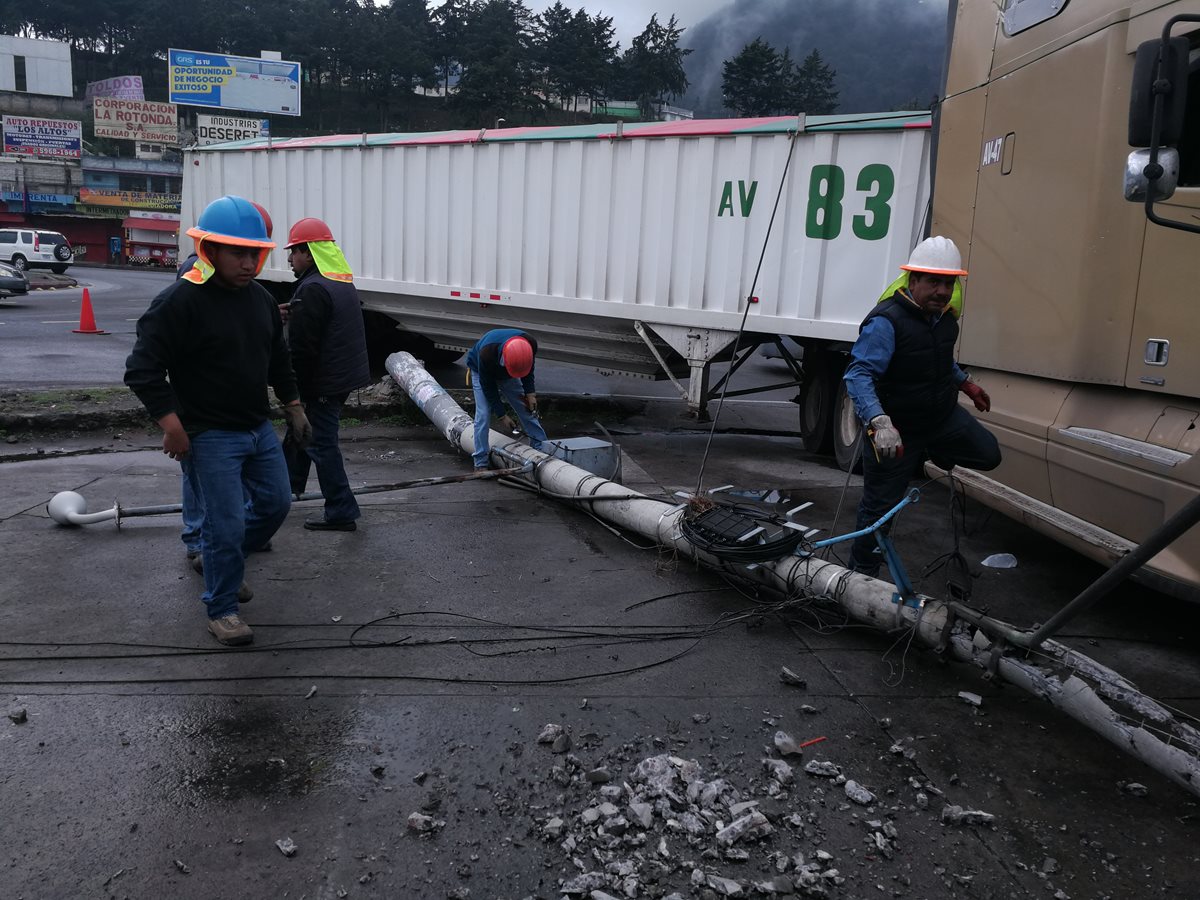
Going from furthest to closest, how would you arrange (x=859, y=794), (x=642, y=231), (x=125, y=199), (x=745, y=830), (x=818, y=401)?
(x=125, y=199)
(x=642, y=231)
(x=818, y=401)
(x=859, y=794)
(x=745, y=830)

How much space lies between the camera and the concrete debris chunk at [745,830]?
2.71m

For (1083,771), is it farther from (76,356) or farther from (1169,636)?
(76,356)

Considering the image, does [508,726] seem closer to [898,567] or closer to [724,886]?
[724,886]

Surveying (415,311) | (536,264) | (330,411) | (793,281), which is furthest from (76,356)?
(793,281)

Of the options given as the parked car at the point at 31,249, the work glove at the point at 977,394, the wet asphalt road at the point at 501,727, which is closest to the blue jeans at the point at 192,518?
the wet asphalt road at the point at 501,727

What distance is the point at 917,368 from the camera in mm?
4320

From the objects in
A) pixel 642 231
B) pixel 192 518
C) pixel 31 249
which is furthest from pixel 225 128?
pixel 192 518

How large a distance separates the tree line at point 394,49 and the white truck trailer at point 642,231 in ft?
183

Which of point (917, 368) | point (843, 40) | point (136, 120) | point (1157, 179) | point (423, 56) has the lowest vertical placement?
point (917, 368)

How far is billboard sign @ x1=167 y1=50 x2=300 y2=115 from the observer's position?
57.0 m

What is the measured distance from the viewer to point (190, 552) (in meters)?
4.94

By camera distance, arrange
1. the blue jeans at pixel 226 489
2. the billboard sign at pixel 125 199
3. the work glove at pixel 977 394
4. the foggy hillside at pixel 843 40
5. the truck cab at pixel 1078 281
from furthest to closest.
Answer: the foggy hillside at pixel 843 40 < the billboard sign at pixel 125 199 < the work glove at pixel 977 394 < the blue jeans at pixel 226 489 < the truck cab at pixel 1078 281

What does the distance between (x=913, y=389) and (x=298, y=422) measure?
3.04 meters

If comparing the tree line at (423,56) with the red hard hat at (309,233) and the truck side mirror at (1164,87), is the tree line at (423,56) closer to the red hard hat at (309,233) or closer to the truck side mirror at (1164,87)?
the red hard hat at (309,233)
